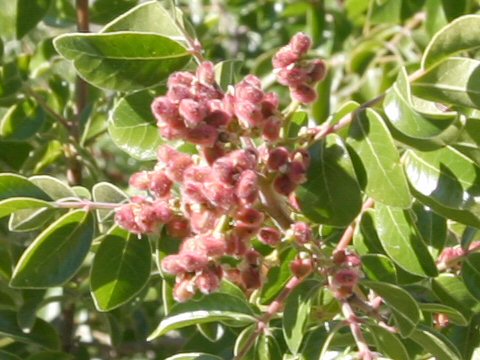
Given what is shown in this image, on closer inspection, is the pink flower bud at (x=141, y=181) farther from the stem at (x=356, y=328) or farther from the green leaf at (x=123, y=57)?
the stem at (x=356, y=328)

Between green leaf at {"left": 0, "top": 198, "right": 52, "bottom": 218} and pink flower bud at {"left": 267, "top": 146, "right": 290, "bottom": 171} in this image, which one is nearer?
pink flower bud at {"left": 267, "top": 146, "right": 290, "bottom": 171}

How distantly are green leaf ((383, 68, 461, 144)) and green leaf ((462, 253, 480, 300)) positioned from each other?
28 cm

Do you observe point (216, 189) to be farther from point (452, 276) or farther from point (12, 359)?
point (12, 359)

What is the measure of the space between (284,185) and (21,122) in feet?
2.42

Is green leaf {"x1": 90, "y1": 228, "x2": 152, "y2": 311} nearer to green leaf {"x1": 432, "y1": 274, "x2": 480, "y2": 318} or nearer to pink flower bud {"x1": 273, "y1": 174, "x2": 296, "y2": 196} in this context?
pink flower bud {"x1": 273, "y1": 174, "x2": 296, "y2": 196}

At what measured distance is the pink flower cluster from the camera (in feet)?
3.81

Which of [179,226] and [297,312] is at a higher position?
[179,226]

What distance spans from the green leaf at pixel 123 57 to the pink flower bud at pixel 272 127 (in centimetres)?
20

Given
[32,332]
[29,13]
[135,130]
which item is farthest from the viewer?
[29,13]

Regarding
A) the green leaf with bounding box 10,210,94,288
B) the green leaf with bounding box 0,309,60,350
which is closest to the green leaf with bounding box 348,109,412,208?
the green leaf with bounding box 10,210,94,288

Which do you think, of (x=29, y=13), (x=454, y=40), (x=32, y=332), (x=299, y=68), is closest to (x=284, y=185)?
(x=299, y=68)

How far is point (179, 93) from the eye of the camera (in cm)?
111

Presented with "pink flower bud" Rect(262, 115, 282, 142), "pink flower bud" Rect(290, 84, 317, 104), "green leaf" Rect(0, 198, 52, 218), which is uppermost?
"pink flower bud" Rect(290, 84, 317, 104)

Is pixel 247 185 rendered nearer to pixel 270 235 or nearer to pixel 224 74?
pixel 270 235
